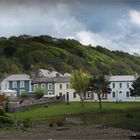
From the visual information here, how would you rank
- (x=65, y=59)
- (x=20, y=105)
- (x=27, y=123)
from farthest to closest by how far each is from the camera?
1. (x=65, y=59)
2. (x=20, y=105)
3. (x=27, y=123)

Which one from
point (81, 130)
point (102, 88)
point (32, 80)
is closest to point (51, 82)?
point (32, 80)

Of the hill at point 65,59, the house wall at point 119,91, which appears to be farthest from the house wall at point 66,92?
the hill at point 65,59

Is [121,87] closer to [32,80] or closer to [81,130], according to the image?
[32,80]

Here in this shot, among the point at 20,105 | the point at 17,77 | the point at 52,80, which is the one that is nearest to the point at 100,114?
the point at 20,105

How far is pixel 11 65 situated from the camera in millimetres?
48562

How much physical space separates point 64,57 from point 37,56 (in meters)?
3.78

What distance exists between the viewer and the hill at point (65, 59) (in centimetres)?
5056

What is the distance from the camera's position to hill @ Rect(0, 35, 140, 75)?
166ft

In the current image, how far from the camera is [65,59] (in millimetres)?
57781

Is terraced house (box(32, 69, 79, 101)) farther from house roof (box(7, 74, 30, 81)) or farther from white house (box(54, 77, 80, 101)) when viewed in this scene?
house roof (box(7, 74, 30, 81))

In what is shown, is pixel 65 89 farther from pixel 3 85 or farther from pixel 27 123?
pixel 27 123

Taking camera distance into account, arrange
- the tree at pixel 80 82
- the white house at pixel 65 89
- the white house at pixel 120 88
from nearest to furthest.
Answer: the tree at pixel 80 82 < the white house at pixel 120 88 < the white house at pixel 65 89

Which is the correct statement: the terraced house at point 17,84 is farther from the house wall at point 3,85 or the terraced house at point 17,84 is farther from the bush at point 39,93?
the bush at point 39,93

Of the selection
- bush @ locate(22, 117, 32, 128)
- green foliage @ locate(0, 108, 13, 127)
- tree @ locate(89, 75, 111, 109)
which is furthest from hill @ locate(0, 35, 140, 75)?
bush @ locate(22, 117, 32, 128)
